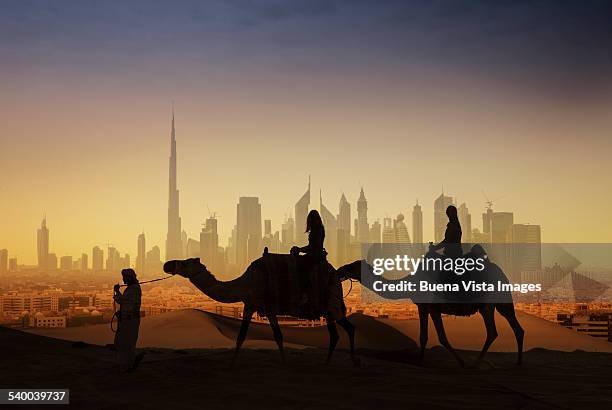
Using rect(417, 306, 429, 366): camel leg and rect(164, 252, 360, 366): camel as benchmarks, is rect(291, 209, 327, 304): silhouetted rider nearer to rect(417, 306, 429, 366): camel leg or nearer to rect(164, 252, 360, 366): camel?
rect(164, 252, 360, 366): camel

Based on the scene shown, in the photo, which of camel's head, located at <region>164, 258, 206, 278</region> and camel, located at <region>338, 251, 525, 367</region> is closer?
camel's head, located at <region>164, 258, 206, 278</region>

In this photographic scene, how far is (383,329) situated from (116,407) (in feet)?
65.3

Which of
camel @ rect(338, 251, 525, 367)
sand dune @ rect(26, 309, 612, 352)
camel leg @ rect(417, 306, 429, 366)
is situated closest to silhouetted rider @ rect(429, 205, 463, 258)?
camel @ rect(338, 251, 525, 367)

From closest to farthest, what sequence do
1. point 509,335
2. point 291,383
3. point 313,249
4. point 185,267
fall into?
1. point 291,383
2. point 185,267
3. point 313,249
4. point 509,335

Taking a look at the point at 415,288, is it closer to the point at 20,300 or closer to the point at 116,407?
the point at 116,407

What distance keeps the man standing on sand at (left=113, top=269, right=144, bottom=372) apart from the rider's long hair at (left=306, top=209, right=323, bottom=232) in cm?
335

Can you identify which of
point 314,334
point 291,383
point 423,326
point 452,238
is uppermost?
point 452,238

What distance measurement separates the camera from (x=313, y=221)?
1312cm

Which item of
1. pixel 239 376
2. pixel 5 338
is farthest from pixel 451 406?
pixel 5 338

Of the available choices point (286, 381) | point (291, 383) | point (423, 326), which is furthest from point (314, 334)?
point (291, 383)

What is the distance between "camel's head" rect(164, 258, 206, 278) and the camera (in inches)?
483

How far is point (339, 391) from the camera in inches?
380

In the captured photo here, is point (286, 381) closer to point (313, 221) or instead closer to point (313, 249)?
point (313, 249)

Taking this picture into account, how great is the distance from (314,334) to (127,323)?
17.2 metres
